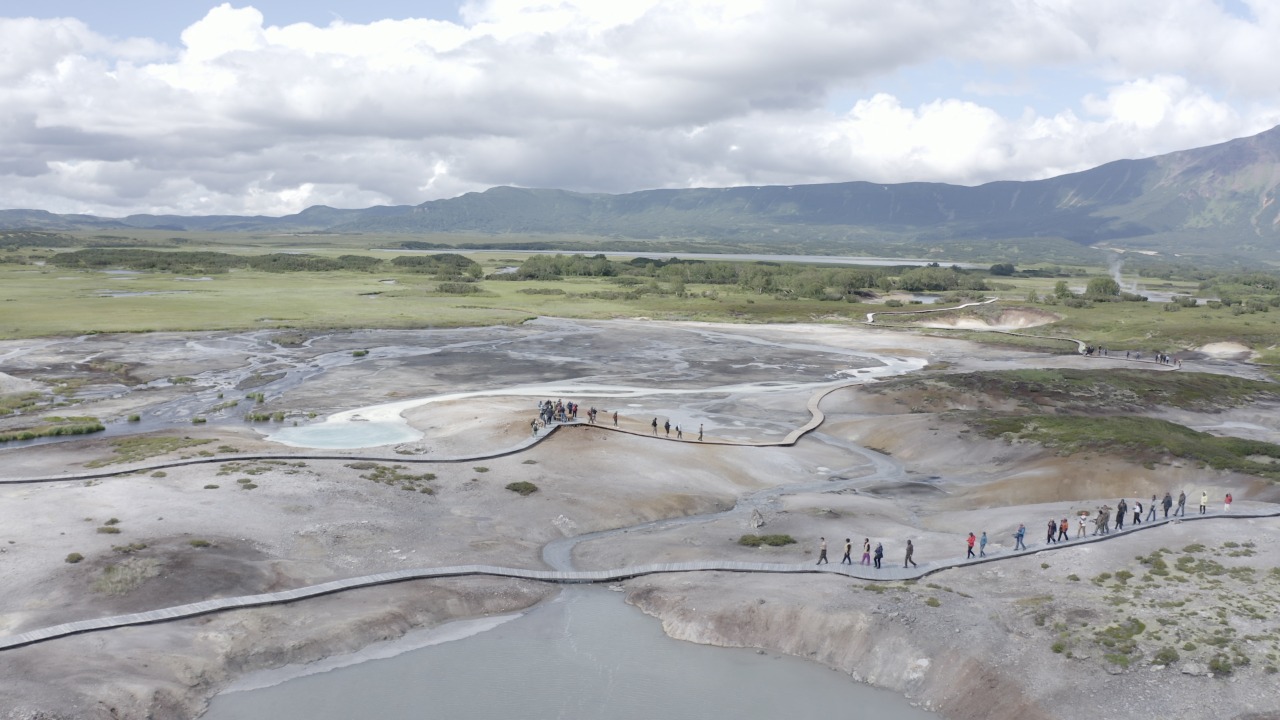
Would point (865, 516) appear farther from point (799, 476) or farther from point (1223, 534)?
point (1223, 534)

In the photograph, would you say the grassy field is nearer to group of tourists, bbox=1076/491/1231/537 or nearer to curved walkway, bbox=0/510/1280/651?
group of tourists, bbox=1076/491/1231/537

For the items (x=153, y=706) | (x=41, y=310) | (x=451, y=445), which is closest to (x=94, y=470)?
(x=451, y=445)

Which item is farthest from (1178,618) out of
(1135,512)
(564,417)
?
(564,417)

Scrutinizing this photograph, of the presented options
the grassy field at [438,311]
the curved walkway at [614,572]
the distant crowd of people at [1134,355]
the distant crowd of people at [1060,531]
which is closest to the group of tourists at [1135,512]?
the distant crowd of people at [1060,531]

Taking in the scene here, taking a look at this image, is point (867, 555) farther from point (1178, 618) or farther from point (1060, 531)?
point (1178, 618)

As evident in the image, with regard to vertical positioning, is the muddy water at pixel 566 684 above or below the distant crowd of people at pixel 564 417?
below

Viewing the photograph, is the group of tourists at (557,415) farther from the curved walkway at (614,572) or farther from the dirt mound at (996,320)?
the dirt mound at (996,320)
